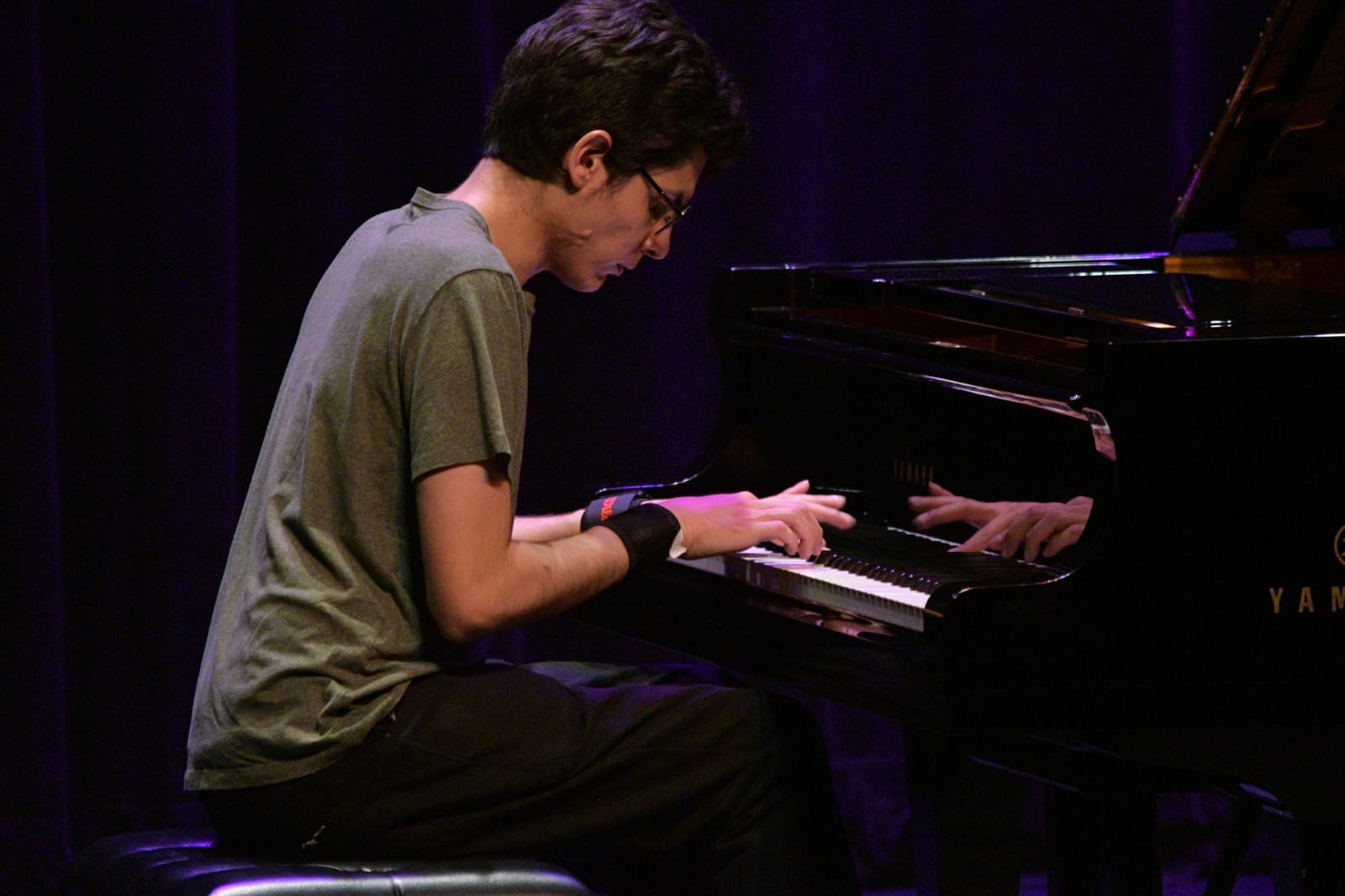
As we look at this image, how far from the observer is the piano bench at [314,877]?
1.73 m

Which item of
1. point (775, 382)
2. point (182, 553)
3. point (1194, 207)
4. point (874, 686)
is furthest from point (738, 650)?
point (182, 553)

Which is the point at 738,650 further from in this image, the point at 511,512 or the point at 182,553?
the point at 182,553

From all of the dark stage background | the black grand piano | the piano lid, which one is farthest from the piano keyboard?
Answer: the dark stage background

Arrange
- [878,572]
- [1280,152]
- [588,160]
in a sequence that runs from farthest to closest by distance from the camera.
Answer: [1280,152] → [878,572] → [588,160]

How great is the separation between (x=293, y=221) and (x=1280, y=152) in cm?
186

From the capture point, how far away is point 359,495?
71.5 inches

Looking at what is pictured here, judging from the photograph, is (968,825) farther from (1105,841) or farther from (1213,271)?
(1213,271)

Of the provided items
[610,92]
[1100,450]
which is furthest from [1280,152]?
[610,92]

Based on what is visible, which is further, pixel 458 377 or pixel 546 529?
pixel 546 529

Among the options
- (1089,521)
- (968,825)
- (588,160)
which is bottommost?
(968,825)

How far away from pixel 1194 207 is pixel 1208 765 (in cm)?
122

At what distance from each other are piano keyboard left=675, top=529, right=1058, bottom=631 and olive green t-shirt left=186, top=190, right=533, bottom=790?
45 centimetres

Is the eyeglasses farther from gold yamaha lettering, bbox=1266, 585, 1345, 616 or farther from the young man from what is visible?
gold yamaha lettering, bbox=1266, 585, 1345, 616

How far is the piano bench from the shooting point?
68.2 inches
